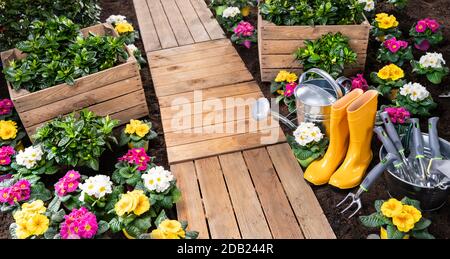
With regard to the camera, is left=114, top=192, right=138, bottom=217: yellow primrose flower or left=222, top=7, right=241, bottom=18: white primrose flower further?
left=222, top=7, right=241, bottom=18: white primrose flower

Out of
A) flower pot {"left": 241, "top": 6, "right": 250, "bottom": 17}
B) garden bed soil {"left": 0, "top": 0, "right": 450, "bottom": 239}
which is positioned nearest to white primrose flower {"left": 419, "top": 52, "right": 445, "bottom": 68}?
garden bed soil {"left": 0, "top": 0, "right": 450, "bottom": 239}

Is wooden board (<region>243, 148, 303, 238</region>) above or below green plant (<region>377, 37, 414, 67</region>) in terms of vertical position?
below

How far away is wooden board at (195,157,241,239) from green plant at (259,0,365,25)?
A: 1188 mm

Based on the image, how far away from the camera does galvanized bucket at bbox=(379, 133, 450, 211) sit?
2.02m

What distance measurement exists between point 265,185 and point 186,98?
104cm

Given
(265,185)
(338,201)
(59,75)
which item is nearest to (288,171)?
(265,185)

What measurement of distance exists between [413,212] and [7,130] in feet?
7.54

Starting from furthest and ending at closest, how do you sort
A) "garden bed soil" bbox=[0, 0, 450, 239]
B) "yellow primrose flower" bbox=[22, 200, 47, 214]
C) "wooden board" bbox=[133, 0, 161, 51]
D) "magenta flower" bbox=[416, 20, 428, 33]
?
"wooden board" bbox=[133, 0, 161, 51] < "magenta flower" bbox=[416, 20, 428, 33] < "garden bed soil" bbox=[0, 0, 450, 239] < "yellow primrose flower" bbox=[22, 200, 47, 214]

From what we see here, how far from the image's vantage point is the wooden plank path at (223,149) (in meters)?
2.26

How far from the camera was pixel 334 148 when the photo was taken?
2.35 m

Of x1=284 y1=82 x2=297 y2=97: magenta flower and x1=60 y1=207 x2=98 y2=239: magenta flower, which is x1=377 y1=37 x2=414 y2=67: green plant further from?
x1=60 y1=207 x2=98 y2=239: magenta flower

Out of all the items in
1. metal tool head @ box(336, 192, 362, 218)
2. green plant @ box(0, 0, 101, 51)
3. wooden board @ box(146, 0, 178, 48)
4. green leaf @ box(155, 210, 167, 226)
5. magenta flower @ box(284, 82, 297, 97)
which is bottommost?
metal tool head @ box(336, 192, 362, 218)
